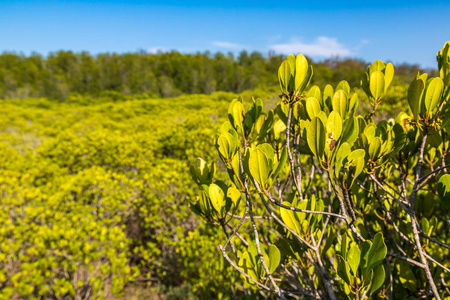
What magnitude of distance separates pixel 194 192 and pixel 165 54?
5382 cm

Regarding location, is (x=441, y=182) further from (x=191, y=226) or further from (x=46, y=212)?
(x=46, y=212)

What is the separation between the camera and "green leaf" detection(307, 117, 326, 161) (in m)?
0.79

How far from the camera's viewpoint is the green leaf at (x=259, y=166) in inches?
33.3

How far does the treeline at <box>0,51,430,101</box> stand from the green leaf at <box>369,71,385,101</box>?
3751cm

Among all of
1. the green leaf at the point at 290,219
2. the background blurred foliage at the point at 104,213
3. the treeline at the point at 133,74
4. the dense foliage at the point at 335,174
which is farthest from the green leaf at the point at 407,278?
the treeline at the point at 133,74

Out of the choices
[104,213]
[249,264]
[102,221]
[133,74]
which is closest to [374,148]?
[249,264]

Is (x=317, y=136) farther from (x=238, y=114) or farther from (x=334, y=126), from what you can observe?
(x=238, y=114)

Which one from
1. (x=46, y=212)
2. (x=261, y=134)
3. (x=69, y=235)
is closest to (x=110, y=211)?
(x=46, y=212)

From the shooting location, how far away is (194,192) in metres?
4.44

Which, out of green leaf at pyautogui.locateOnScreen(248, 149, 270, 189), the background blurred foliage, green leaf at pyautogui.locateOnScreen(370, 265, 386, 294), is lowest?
the background blurred foliage

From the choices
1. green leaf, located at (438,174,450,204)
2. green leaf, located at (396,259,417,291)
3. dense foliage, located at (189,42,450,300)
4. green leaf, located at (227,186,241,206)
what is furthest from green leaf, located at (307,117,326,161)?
green leaf, located at (396,259,417,291)

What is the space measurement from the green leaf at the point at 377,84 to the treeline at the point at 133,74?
37513 millimetres

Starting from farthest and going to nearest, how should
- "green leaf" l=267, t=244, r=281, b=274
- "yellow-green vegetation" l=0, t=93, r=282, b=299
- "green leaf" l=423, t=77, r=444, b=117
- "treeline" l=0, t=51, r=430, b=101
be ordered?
"treeline" l=0, t=51, r=430, b=101, "yellow-green vegetation" l=0, t=93, r=282, b=299, "green leaf" l=267, t=244, r=281, b=274, "green leaf" l=423, t=77, r=444, b=117

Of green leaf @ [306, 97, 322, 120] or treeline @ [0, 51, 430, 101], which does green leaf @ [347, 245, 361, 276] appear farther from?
treeline @ [0, 51, 430, 101]
